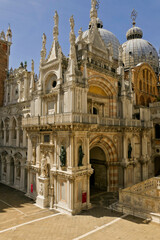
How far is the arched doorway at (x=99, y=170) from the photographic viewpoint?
25703mm

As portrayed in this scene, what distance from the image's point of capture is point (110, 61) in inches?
1017

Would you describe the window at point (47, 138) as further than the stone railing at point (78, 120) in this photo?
Yes

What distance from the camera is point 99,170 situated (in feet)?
86.9

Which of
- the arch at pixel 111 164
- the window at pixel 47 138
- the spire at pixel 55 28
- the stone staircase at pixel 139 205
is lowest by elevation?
the stone staircase at pixel 139 205

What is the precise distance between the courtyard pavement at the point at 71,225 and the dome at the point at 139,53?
40918 mm

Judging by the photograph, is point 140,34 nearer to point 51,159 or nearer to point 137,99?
point 137,99

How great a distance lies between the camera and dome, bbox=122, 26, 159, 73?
51656 mm

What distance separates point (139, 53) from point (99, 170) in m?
37.8

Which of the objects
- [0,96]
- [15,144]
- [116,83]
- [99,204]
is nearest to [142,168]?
[99,204]

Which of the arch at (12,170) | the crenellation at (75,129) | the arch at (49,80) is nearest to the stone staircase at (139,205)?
the crenellation at (75,129)

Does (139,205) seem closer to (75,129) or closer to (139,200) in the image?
(139,200)

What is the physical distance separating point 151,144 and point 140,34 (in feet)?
131

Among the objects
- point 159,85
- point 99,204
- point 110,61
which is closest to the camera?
point 99,204

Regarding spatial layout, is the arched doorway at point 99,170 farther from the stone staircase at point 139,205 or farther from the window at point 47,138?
the window at point 47,138
